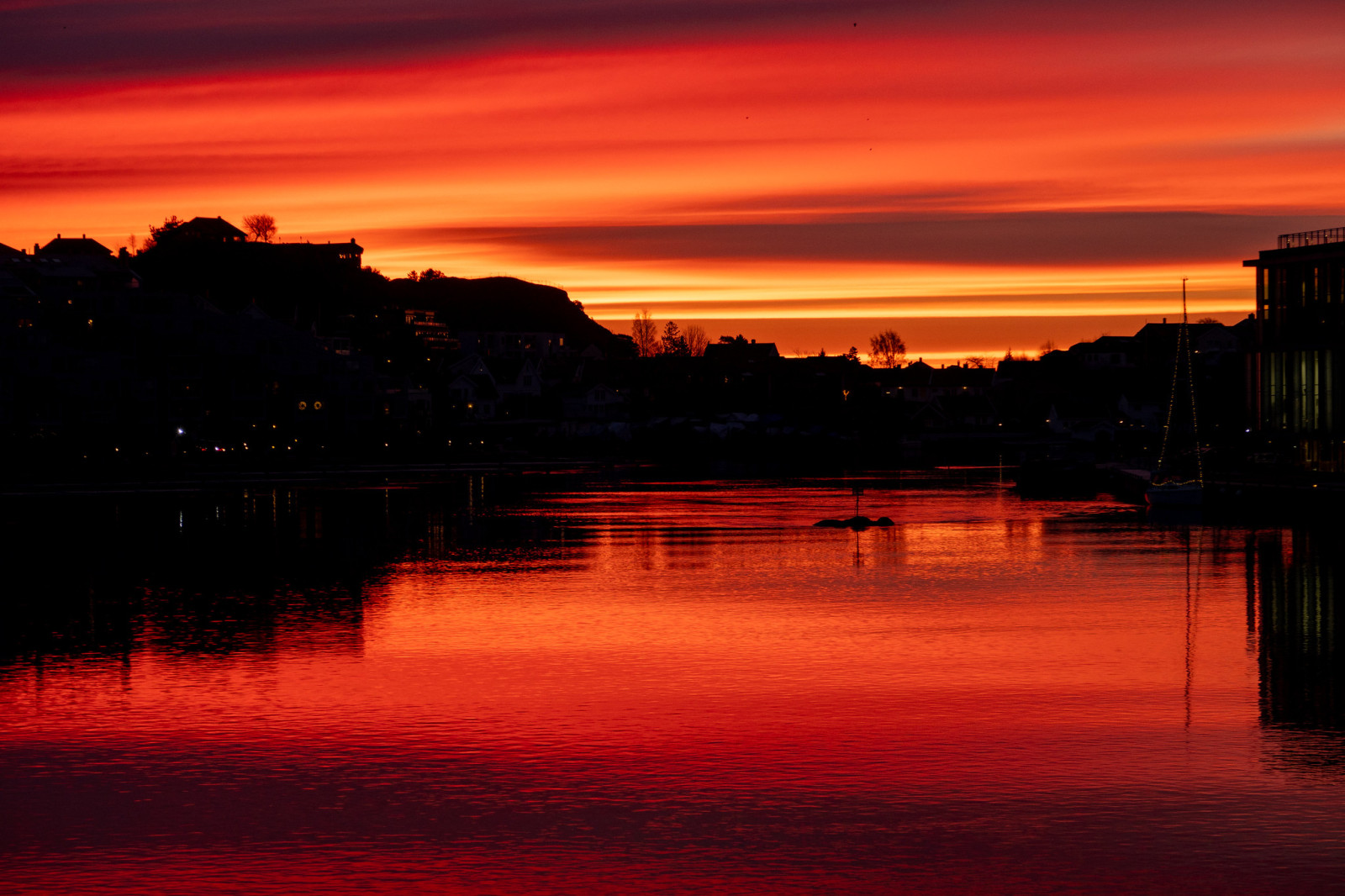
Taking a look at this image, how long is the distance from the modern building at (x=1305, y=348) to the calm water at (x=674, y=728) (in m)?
53.8

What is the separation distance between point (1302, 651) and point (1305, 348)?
8559 centimetres

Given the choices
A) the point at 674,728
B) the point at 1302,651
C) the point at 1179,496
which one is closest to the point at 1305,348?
the point at 1179,496

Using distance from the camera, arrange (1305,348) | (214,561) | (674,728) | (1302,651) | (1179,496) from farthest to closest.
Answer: (1305,348) → (1179,496) → (214,561) → (1302,651) → (674,728)

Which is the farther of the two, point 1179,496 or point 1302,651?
point 1179,496

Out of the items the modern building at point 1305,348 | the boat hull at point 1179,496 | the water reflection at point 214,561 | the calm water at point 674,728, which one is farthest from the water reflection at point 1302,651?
the modern building at point 1305,348

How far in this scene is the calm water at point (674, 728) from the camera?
2156cm

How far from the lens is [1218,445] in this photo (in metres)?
135

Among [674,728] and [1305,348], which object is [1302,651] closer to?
[674,728]

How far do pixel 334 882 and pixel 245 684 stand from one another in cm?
1610

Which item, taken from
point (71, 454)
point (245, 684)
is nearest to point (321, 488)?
point (71, 454)

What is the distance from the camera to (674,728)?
3058 cm

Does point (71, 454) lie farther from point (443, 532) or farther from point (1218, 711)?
point (1218, 711)

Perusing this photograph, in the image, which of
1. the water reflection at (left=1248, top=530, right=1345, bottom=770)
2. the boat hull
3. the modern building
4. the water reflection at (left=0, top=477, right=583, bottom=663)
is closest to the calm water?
the water reflection at (left=1248, top=530, right=1345, bottom=770)

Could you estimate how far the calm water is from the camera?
21562 mm
